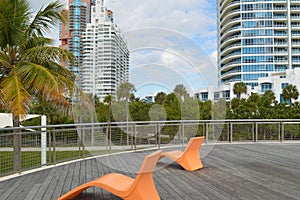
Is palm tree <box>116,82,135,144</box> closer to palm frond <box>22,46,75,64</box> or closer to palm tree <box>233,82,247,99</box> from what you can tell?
palm frond <box>22,46,75,64</box>

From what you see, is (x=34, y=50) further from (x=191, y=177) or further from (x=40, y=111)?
(x=40, y=111)

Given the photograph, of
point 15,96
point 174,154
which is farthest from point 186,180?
point 15,96

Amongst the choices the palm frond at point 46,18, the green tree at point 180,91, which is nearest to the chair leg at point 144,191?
the green tree at point 180,91

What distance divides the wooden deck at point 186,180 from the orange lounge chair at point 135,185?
0.39m

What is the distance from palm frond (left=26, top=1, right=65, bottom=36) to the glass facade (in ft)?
189

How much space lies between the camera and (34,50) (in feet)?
27.1

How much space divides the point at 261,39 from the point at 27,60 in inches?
2485

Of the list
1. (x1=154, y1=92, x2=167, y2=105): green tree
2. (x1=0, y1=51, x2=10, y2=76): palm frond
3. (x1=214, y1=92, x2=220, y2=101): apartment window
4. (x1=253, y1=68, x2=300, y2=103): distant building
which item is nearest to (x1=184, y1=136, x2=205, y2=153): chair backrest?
(x1=214, y1=92, x2=220, y2=101): apartment window

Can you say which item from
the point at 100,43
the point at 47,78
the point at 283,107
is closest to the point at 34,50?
the point at 47,78

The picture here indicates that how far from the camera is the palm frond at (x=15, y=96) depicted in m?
6.63

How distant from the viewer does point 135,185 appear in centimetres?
356

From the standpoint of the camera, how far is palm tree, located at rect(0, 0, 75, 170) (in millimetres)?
7023

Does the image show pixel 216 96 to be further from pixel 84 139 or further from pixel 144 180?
pixel 84 139

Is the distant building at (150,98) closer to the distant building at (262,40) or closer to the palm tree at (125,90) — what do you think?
the palm tree at (125,90)
